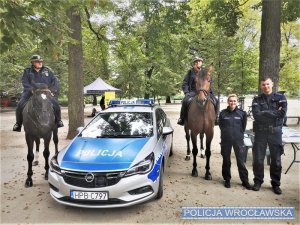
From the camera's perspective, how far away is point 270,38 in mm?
9477

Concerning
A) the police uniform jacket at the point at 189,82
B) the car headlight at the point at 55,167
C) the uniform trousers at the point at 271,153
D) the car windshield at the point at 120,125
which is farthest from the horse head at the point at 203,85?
the car headlight at the point at 55,167

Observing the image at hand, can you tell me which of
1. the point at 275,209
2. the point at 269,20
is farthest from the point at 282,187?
the point at 269,20

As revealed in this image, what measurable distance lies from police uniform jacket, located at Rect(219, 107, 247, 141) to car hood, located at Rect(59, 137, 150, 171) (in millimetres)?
1787

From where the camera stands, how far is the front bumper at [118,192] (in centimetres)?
500

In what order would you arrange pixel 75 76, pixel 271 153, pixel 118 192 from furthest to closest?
1. pixel 75 76
2. pixel 271 153
3. pixel 118 192

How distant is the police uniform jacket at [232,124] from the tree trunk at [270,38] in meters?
3.57

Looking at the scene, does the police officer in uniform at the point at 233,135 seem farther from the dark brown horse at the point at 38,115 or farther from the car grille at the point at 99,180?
the dark brown horse at the point at 38,115

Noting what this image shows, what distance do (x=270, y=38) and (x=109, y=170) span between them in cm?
697

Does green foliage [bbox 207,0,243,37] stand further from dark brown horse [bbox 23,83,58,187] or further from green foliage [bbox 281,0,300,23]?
dark brown horse [bbox 23,83,58,187]

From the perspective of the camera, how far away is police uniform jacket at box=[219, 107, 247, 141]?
21.9 feet

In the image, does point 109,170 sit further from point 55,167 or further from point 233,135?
point 233,135

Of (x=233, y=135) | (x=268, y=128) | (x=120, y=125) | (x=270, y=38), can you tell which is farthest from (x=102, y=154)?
(x=270, y=38)

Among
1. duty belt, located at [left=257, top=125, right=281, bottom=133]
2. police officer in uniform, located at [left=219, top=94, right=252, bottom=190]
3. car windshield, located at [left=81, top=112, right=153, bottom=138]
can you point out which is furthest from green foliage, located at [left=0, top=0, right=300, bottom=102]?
duty belt, located at [left=257, top=125, right=281, bottom=133]

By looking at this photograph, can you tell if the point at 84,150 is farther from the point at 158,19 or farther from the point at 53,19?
A: the point at 158,19
